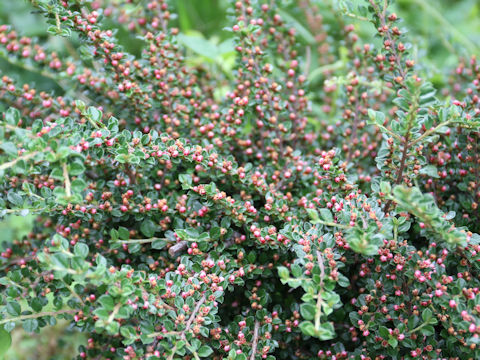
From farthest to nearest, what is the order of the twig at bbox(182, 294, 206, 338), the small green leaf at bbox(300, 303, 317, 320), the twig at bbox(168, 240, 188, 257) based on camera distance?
the twig at bbox(168, 240, 188, 257) < the twig at bbox(182, 294, 206, 338) < the small green leaf at bbox(300, 303, 317, 320)

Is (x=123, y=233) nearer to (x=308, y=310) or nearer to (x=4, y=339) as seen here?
(x=4, y=339)

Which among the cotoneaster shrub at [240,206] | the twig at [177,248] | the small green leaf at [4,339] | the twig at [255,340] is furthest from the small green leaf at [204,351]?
the small green leaf at [4,339]

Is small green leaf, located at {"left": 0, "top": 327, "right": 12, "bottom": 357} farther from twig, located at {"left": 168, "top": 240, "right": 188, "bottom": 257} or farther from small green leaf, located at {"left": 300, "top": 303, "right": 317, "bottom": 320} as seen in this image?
small green leaf, located at {"left": 300, "top": 303, "right": 317, "bottom": 320}

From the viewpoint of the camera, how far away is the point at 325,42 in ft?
6.88

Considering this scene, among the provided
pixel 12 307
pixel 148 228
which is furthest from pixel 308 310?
pixel 12 307

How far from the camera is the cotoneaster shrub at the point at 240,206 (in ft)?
3.06

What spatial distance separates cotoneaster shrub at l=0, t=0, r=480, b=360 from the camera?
0.93 meters

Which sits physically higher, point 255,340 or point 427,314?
point 427,314

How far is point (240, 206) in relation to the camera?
113 centimetres

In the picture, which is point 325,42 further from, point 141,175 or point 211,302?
point 211,302

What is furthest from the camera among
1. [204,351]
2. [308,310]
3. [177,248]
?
[177,248]

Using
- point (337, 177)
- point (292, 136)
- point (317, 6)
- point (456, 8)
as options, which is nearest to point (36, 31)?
point (317, 6)

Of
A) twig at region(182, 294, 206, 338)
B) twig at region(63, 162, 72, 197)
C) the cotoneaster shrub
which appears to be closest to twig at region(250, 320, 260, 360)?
the cotoneaster shrub

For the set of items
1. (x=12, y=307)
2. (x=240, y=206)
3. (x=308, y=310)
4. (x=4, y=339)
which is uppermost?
(x=240, y=206)
